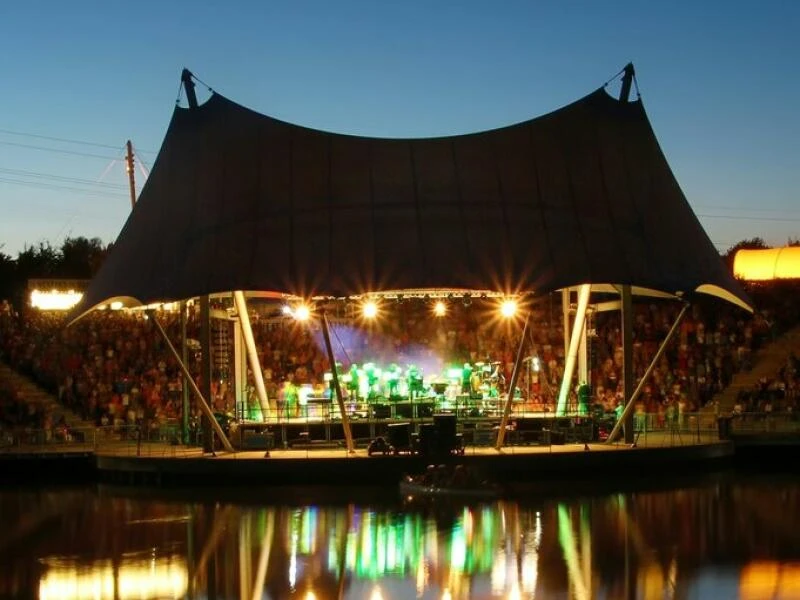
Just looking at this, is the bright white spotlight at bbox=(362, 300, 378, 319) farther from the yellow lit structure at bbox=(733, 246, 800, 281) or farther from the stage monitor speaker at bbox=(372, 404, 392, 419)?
the yellow lit structure at bbox=(733, 246, 800, 281)

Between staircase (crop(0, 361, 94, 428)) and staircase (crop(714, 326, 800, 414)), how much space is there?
15218 millimetres

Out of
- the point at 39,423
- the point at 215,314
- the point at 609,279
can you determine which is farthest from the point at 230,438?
the point at 609,279

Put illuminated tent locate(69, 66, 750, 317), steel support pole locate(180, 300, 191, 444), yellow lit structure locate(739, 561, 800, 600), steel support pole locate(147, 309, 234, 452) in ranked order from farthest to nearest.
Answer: steel support pole locate(180, 300, 191, 444), illuminated tent locate(69, 66, 750, 317), steel support pole locate(147, 309, 234, 452), yellow lit structure locate(739, 561, 800, 600)

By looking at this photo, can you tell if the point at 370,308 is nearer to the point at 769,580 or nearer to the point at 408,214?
the point at 408,214

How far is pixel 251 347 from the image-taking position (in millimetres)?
32125

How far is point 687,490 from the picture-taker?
83.8 ft

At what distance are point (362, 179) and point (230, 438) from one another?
6.34 metres

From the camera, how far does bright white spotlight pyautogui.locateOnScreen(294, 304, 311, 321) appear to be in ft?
96.7

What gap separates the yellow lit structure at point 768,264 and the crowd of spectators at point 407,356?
941cm

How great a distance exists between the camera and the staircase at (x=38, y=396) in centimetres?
3359

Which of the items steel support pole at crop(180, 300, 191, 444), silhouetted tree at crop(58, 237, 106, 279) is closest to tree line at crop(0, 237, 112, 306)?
silhouetted tree at crop(58, 237, 106, 279)

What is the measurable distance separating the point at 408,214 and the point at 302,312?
139 inches

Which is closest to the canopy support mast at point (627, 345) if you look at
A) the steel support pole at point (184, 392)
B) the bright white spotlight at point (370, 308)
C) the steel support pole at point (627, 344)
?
the steel support pole at point (627, 344)

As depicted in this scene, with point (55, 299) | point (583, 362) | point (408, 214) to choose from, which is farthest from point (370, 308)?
point (55, 299)
